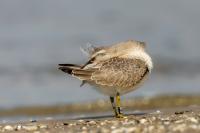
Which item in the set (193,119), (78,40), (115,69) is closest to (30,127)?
(115,69)

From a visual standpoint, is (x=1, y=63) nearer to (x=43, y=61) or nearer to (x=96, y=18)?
(x=43, y=61)

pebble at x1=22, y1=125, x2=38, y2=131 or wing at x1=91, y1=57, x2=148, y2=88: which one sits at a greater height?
wing at x1=91, y1=57, x2=148, y2=88

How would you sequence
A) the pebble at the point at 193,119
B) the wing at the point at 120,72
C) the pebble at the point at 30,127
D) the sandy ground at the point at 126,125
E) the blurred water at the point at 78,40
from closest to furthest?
1. the sandy ground at the point at 126,125
2. the pebble at the point at 193,119
3. the pebble at the point at 30,127
4. the wing at the point at 120,72
5. the blurred water at the point at 78,40

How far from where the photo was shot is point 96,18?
26031 mm

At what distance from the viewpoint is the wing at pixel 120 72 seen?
1212cm

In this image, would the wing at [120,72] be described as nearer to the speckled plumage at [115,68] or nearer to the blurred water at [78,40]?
the speckled plumage at [115,68]

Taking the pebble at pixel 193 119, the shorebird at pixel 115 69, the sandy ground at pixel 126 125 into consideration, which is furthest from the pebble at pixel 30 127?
the pebble at pixel 193 119

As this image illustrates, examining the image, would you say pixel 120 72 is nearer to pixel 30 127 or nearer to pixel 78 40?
pixel 30 127

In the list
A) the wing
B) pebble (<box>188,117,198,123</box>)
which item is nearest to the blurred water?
the wing

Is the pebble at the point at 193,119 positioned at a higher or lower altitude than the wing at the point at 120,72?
lower

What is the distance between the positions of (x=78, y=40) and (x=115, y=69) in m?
11.0

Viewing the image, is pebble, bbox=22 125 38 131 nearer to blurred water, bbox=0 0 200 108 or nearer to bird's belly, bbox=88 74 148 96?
bird's belly, bbox=88 74 148 96

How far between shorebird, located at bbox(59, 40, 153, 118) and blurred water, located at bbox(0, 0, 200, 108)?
14.3ft

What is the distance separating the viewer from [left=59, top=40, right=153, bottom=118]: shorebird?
12.1 meters
